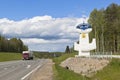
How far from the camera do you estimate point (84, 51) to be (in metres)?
65.8

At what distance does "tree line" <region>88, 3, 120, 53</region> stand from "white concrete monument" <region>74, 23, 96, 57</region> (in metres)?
45.7

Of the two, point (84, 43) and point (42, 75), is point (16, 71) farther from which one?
point (84, 43)

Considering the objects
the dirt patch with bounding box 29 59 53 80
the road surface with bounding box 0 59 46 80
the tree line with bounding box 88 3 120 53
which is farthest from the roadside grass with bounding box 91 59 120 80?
the tree line with bounding box 88 3 120 53

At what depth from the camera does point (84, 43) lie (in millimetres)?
66938

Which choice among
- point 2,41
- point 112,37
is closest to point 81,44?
point 112,37

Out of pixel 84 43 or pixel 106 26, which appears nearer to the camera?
pixel 84 43

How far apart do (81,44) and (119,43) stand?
148 feet

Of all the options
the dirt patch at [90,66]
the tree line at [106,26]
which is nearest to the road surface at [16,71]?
the dirt patch at [90,66]

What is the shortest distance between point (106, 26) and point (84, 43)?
50.2 meters

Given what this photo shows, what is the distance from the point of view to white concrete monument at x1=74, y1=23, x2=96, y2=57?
65062mm

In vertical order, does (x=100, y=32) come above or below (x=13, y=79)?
above

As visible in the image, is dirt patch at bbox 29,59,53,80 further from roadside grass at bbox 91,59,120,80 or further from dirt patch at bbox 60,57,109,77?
roadside grass at bbox 91,59,120,80

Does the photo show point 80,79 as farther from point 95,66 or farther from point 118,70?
point 95,66

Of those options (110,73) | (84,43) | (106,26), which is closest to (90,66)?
(110,73)
